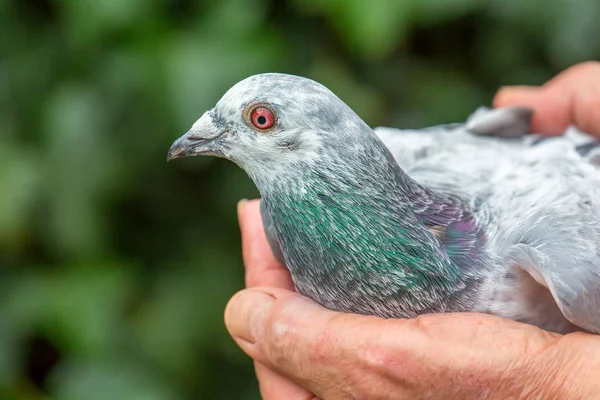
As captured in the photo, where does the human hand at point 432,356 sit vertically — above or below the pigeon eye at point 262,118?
below

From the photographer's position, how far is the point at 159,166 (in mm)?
2879

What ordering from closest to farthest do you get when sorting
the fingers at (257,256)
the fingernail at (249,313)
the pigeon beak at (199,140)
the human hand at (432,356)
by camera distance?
the human hand at (432,356) → the pigeon beak at (199,140) → the fingernail at (249,313) → the fingers at (257,256)

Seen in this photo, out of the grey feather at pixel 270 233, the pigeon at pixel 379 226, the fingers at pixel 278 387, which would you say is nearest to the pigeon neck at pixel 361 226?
the pigeon at pixel 379 226

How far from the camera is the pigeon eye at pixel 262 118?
164cm

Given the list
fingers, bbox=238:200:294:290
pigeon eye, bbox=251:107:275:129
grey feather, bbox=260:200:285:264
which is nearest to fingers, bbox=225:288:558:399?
grey feather, bbox=260:200:285:264

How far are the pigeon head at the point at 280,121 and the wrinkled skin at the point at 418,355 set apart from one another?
382 mm

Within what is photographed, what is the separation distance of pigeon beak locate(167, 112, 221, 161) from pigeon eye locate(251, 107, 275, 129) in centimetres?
11

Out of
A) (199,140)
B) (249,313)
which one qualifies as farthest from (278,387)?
(199,140)

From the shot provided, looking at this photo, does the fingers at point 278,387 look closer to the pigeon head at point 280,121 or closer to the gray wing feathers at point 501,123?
the pigeon head at point 280,121

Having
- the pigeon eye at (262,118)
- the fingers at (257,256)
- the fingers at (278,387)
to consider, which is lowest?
the fingers at (278,387)

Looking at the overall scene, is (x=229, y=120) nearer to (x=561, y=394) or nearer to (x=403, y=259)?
(x=403, y=259)

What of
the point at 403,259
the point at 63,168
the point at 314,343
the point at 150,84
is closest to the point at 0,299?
the point at 63,168

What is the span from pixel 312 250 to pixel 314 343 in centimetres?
22

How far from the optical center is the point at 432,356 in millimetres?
1609
